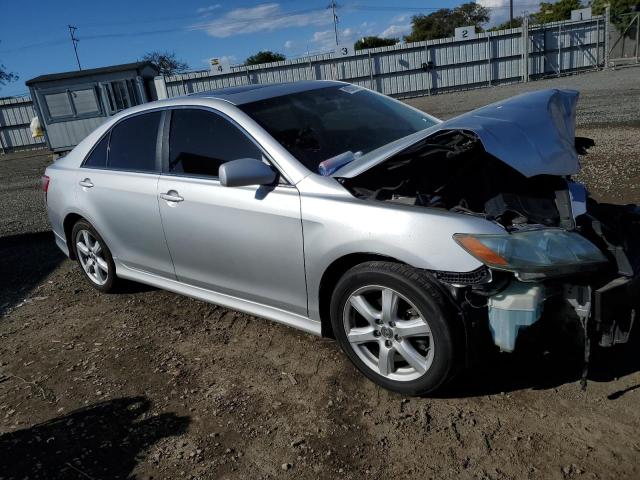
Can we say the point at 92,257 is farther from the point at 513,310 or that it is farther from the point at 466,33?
the point at 466,33

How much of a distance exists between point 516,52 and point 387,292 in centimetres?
2513

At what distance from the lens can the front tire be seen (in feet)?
8.27

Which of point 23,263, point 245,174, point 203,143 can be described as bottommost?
point 23,263

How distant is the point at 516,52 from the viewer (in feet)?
80.2

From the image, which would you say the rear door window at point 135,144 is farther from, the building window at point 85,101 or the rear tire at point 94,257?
the building window at point 85,101

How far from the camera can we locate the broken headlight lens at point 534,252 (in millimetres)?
2350

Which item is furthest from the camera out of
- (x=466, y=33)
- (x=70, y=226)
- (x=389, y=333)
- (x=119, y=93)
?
(x=466, y=33)

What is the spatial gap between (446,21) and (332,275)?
6009cm

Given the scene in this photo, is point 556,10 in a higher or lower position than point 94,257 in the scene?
higher

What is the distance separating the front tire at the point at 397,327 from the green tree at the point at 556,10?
50382 millimetres

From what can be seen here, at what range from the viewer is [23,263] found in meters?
6.15

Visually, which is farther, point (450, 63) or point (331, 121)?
point (450, 63)

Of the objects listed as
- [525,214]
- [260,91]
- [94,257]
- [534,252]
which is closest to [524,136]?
[525,214]

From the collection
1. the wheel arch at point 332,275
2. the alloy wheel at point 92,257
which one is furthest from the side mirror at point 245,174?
the alloy wheel at point 92,257
